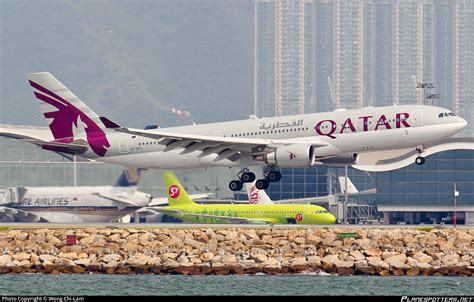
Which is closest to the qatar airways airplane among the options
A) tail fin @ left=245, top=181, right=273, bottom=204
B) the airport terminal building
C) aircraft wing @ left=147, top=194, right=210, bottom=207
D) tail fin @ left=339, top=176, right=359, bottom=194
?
tail fin @ left=245, top=181, right=273, bottom=204

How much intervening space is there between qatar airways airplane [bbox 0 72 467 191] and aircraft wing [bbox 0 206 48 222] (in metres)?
28.3

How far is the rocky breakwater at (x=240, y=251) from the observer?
65188 mm

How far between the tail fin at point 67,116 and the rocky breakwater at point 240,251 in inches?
493

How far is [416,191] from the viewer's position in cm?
13012

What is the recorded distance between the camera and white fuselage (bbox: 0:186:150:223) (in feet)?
372

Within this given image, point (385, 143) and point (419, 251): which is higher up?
point (385, 143)

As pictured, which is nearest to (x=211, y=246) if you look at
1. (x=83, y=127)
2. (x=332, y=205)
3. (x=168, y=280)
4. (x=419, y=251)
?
(x=168, y=280)

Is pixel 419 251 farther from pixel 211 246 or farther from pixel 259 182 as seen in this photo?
pixel 259 182

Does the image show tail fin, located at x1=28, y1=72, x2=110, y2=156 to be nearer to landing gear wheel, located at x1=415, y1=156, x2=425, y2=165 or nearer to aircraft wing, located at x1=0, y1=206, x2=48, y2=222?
landing gear wheel, located at x1=415, y1=156, x2=425, y2=165

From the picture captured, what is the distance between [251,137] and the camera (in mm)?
79688

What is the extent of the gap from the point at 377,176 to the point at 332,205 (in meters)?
5.95

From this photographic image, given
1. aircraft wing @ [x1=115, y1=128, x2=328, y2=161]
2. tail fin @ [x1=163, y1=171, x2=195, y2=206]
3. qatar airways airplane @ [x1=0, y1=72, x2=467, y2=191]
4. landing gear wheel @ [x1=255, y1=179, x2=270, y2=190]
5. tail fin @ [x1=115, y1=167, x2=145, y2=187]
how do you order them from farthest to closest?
tail fin @ [x1=115, y1=167, x2=145, y2=187], tail fin @ [x1=163, y1=171, x2=195, y2=206], landing gear wheel @ [x1=255, y1=179, x2=270, y2=190], aircraft wing @ [x1=115, y1=128, x2=328, y2=161], qatar airways airplane @ [x1=0, y1=72, x2=467, y2=191]

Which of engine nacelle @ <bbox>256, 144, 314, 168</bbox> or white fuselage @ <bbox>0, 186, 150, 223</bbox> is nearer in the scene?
engine nacelle @ <bbox>256, 144, 314, 168</bbox>

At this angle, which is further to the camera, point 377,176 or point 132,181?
point 377,176
